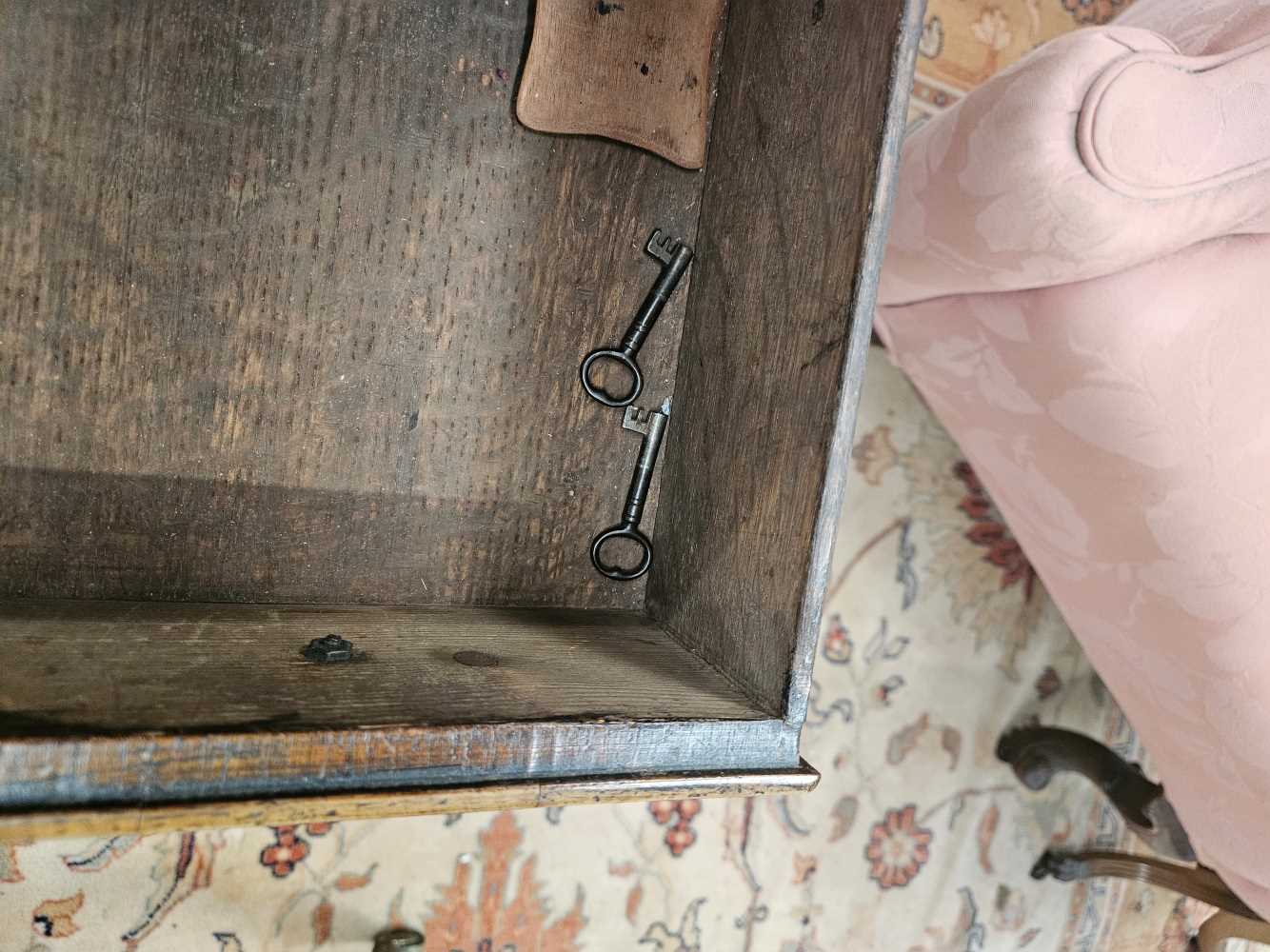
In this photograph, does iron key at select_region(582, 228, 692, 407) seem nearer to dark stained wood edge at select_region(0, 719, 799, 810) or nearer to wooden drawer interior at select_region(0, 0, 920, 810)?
wooden drawer interior at select_region(0, 0, 920, 810)

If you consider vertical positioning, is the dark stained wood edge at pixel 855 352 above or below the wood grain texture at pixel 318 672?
above

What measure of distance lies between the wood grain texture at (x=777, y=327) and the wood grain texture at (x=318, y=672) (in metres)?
0.07

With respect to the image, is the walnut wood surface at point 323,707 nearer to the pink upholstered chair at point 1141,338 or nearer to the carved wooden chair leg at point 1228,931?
the pink upholstered chair at point 1141,338

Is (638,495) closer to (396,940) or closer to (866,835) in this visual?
(396,940)

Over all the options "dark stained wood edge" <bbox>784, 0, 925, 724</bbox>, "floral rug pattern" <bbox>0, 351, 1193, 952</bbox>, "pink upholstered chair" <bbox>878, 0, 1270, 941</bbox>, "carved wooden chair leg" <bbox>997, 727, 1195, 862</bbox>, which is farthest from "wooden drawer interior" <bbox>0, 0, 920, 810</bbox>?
"carved wooden chair leg" <bbox>997, 727, 1195, 862</bbox>

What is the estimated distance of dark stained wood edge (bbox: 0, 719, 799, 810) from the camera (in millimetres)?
510

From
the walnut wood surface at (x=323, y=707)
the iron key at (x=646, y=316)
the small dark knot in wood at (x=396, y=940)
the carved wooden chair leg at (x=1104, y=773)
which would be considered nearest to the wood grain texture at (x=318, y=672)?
the walnut wood surface at (x=323, y=707)

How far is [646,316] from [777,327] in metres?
0.16

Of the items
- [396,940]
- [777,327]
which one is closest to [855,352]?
[777,327]

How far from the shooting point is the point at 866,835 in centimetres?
139

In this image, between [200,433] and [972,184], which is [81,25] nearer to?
[200,433]

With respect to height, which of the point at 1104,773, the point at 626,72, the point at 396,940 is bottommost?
the point at 396,940

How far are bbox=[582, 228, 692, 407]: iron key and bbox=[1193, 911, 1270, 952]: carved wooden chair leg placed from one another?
97 centimetres

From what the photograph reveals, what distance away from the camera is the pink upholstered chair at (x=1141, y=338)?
684mm
